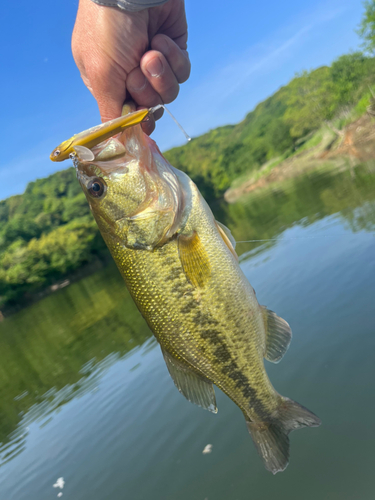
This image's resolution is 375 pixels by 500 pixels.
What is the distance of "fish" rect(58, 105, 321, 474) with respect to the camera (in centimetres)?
241

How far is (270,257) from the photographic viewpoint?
16.3 meters

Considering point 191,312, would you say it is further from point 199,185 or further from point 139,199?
point 199,185

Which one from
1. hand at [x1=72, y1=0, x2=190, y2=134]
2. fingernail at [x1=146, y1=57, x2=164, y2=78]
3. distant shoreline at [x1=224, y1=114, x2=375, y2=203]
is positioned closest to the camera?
hand at [x1=72, y1=0, x2=190, y2=134]

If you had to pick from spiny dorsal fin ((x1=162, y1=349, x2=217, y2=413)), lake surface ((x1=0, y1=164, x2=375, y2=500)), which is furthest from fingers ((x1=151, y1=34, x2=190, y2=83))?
lake surface ((x1=0, y1=164, x2=375, y2=500))

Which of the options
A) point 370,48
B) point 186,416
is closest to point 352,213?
point 186,416

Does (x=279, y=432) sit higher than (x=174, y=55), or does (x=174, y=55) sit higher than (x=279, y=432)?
(x=174, y=55)

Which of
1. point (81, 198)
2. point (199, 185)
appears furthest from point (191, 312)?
point (81, 198)

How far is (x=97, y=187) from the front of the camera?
94.9 inches

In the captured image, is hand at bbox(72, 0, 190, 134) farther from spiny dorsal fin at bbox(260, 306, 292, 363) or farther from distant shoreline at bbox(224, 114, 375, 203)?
distant shoreline at bbox(224, 114, 375, 203)

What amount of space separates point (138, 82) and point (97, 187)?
0.75 metres

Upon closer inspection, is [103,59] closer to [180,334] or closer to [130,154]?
[130,154]

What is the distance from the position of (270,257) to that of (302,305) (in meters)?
6.27

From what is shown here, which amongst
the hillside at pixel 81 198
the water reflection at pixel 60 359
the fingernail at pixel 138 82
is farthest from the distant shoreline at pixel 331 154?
the fingernail at pixel 138 82

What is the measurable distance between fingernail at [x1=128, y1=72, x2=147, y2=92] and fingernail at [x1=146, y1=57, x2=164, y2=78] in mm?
80
